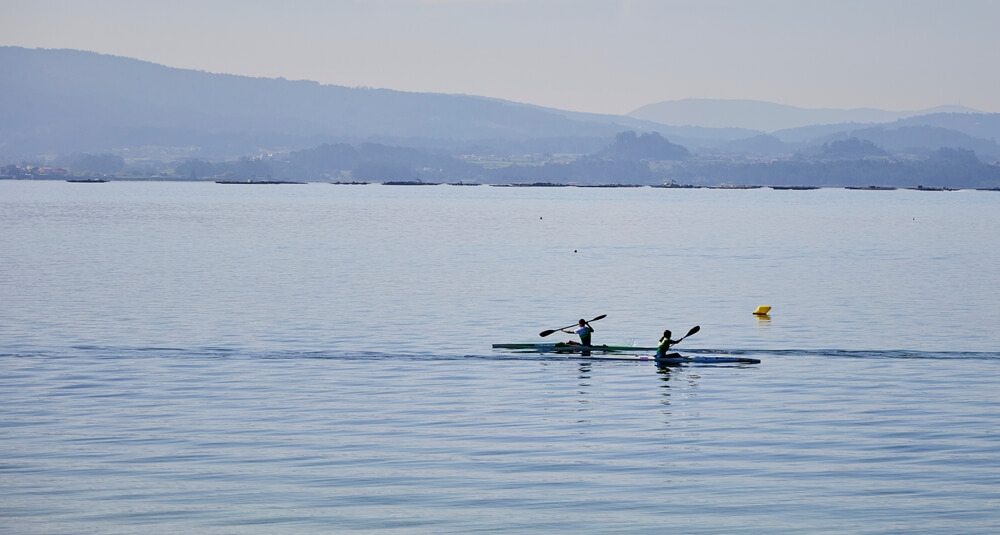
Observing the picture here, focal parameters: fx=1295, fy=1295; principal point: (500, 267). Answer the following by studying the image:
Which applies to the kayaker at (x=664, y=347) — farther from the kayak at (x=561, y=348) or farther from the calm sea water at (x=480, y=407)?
the kayak at (x=561, y=348)

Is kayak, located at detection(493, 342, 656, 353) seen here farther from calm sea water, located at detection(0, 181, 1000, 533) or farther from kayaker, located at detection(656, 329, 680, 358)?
kayaker, located at detection(656, 329, 680, 358)

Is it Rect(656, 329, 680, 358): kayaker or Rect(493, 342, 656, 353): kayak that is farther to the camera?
Rect(493, 342, 656, 353): kayak

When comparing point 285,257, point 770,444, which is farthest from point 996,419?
point 285,257

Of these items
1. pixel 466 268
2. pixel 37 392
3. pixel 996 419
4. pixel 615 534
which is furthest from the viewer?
pixel 466 268

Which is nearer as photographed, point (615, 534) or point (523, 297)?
point (615, 534)

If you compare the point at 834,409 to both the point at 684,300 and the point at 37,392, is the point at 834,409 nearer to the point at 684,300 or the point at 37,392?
the point at 37,392

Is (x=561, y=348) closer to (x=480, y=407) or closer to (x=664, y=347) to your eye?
(x=664, y=347)

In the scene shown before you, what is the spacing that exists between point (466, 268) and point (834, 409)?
59735 millimetres

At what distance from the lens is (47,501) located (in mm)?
27562

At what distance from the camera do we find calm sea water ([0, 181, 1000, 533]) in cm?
2744

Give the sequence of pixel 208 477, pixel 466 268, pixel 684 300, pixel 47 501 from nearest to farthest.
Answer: pixel 47 501 < pixel 208 477 < pixel 684 300 < pixel 466 268

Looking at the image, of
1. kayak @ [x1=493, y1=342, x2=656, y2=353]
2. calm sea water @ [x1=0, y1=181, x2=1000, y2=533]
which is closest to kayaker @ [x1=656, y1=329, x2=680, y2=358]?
calm sea water @ [x1=0, y1=181, x2=1000, y2=533]

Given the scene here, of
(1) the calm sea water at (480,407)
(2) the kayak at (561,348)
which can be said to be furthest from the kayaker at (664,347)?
(2) the kayak at (561,348)

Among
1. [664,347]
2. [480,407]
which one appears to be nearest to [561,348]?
[664,347]
